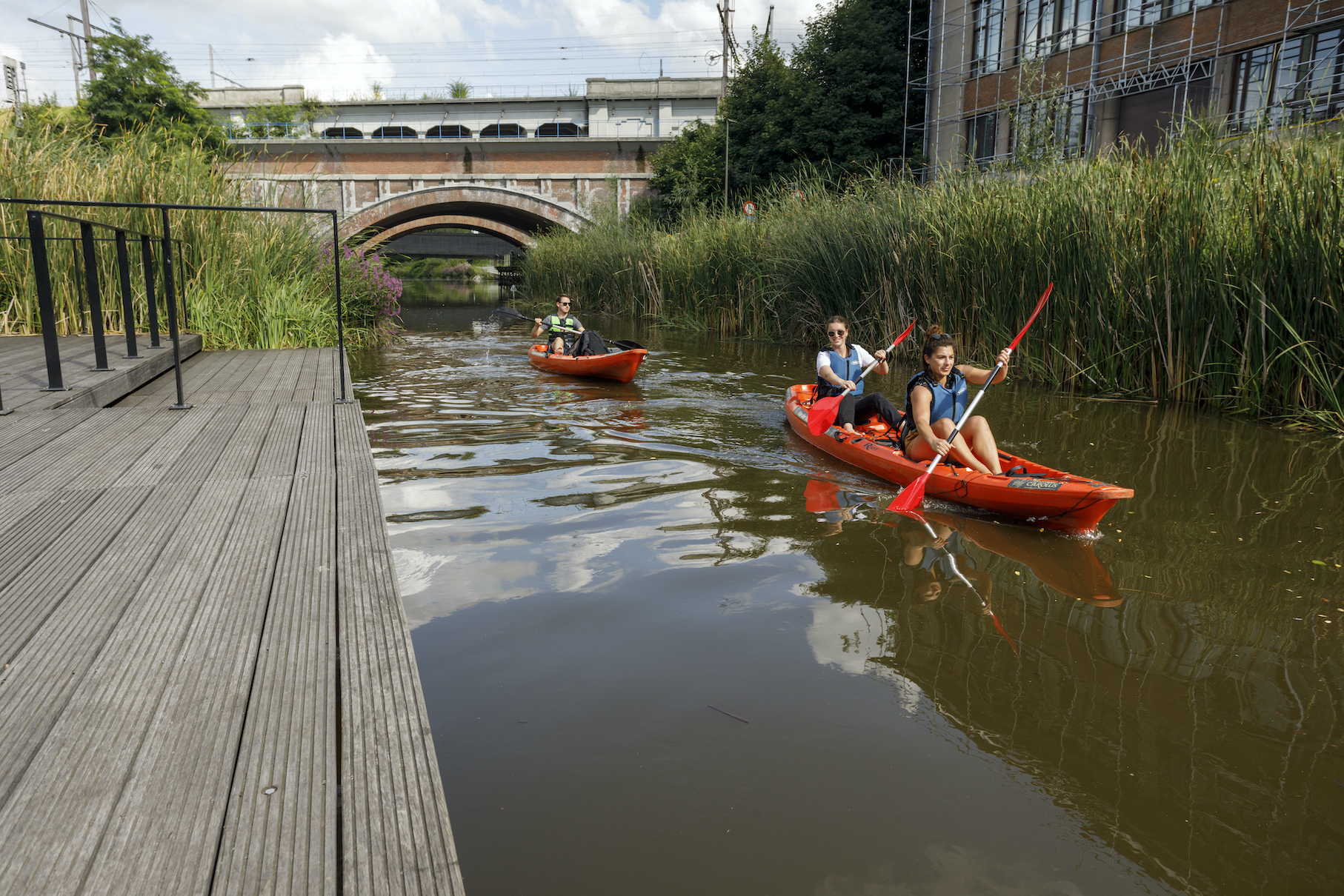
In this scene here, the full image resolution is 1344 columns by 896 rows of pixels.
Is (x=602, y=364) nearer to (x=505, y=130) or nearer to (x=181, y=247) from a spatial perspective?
(x=181, y=247)

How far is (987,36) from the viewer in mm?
22547

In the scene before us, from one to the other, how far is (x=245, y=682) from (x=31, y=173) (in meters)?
8.66

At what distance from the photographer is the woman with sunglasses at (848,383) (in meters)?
6.63

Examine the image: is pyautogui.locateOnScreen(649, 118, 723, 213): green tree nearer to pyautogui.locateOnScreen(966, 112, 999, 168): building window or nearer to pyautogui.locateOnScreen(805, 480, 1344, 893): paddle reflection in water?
pyautogui.locateOnScreen(966, 112, 999, 168): building window

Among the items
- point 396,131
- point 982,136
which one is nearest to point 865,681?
point 982,136

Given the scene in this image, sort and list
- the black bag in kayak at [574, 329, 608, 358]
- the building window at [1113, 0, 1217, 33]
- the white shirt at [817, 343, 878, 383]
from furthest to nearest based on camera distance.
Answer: the building window at [1113, 0, 1217, 33] → the black bag in kayak at [574, 329, 608, 358] → the white shirt at [817, 343, 878, 383]

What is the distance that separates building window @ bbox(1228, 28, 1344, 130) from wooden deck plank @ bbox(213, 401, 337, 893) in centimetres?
1582

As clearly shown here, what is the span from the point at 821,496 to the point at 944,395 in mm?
985

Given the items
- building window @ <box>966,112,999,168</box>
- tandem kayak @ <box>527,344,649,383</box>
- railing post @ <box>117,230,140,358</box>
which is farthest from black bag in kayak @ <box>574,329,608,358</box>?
building window @ <box>966,112,999,168</box>

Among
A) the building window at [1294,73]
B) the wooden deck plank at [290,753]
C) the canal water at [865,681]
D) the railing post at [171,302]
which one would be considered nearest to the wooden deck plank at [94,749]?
the wooden deck plank at [290,753]

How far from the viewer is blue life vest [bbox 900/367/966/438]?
524cm

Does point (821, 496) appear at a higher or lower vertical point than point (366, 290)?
lower

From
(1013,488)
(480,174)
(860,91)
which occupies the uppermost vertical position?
(860,91)

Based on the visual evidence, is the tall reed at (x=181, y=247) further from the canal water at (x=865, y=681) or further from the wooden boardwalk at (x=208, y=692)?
the wooden boardwalk at (x=208, y=692)
